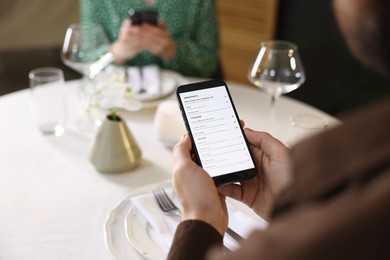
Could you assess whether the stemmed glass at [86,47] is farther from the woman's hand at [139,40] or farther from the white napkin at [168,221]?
the white napkin at [168,221]

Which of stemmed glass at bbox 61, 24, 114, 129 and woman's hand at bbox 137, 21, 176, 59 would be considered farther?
woman's hand at bbox 137, 21, 176, 59

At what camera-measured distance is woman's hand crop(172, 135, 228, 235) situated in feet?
2.63

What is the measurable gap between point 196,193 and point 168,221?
19cm

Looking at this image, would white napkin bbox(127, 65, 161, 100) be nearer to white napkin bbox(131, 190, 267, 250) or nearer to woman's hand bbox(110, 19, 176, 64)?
woman's hand bbox(110, 19, 176, 64)

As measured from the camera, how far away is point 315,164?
1.48ft

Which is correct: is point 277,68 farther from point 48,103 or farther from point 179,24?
point 179,24

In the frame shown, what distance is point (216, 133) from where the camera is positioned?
1.00 m

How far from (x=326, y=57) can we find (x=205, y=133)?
2.19 m

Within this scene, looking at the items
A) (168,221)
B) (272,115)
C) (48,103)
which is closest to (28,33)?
(48,103)

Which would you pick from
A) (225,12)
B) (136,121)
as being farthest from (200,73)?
(225,12)

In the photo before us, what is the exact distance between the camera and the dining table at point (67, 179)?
99 cm

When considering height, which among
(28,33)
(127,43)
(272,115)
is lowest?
(28,33)

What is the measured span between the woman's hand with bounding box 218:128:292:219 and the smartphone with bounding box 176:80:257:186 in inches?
0.9

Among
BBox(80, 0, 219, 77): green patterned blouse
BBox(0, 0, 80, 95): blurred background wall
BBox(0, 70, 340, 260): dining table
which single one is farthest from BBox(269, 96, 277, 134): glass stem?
BBox(0, 0, 80, 95): blurred background wall
